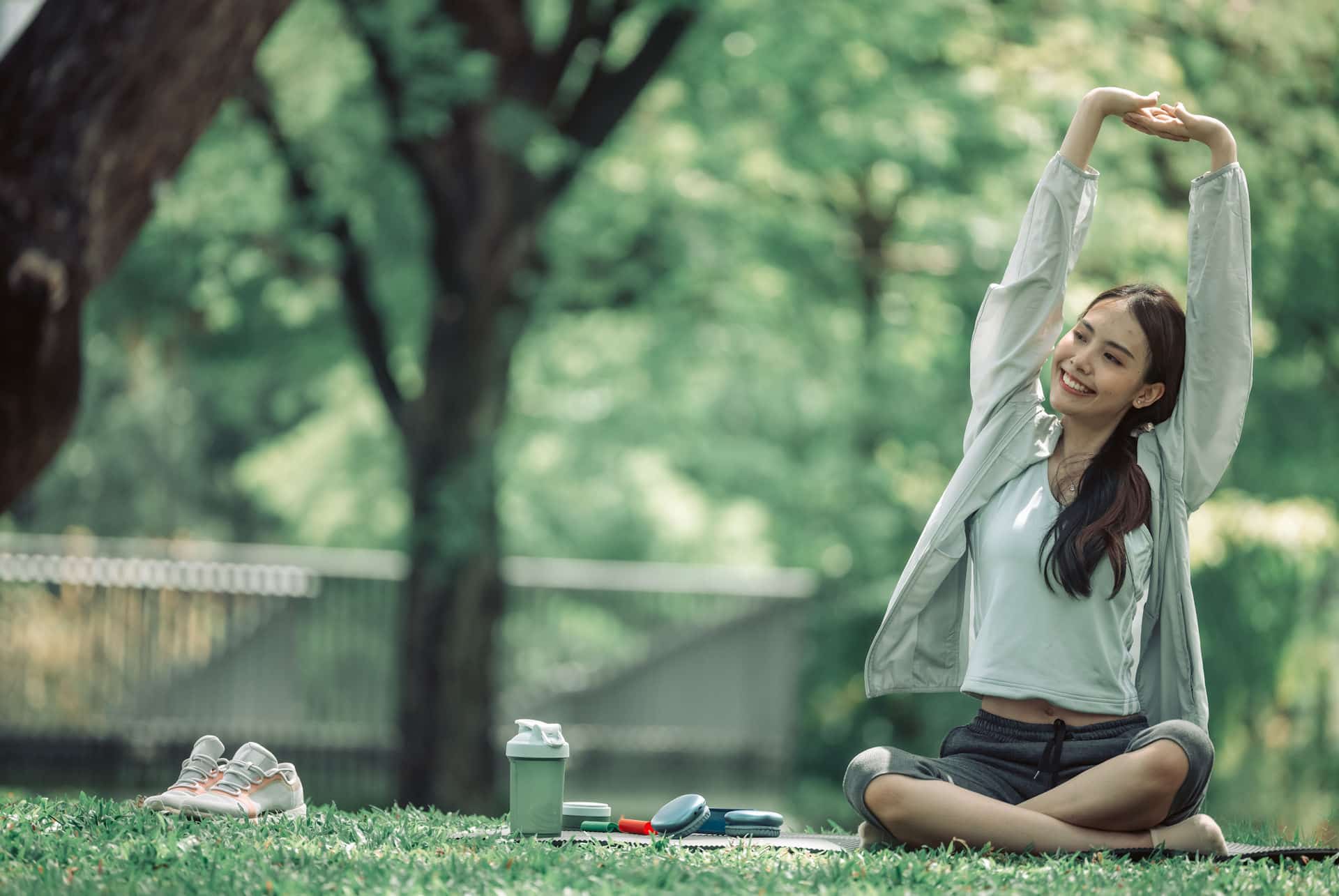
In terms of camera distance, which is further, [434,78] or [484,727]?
[484,727]

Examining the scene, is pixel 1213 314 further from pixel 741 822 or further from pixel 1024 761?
pixel 741 822

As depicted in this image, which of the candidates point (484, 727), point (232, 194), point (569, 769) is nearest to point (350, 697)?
point (569, 769)

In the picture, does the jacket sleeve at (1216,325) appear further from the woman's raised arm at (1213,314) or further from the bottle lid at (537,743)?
the bottle lid at (537,743)

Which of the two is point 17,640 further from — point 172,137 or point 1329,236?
point 1329,236

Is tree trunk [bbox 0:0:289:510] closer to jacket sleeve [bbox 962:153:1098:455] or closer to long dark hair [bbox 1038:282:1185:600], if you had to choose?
jacket sleeve [bbox 962:153:1098:455]

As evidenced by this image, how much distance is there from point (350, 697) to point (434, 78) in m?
6.22

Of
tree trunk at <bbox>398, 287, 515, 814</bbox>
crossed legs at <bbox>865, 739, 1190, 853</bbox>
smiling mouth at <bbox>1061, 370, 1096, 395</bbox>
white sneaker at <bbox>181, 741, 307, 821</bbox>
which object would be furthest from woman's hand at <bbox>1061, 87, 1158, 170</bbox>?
tree trunk at <bbox>398, 287, 515, 814</bbox>

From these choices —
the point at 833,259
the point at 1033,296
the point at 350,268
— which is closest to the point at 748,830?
the point at 1033,296

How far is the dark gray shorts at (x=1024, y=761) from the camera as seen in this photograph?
11.4 ft

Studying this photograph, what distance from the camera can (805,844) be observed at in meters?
3.76

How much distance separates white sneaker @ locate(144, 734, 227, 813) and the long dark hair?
2.17m

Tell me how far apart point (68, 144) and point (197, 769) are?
7.93 feet

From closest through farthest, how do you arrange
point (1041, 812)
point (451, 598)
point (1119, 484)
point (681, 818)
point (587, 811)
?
point (1041, 812) → point (1119, 484) → point (681, 818) → point (587, 811) → point (451, 598)

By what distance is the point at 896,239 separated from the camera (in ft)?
33.8
